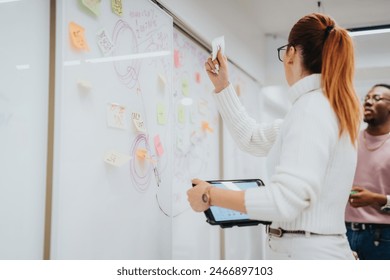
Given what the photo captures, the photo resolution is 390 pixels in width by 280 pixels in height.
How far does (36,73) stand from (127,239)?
63 centimetres

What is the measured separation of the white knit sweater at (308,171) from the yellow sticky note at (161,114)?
2.03 ft

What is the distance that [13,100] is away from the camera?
3.18 feet

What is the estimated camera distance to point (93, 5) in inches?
46.5

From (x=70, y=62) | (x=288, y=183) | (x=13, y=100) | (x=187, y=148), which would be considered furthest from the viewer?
(x=187, y=148)

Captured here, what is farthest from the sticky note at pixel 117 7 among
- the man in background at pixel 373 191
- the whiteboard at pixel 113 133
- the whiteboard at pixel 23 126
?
the man in background at pixel 373 191

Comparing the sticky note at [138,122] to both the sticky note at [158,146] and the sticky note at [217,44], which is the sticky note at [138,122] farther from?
the sticky note at [217,44]

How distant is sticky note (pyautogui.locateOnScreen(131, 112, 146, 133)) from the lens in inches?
53.8

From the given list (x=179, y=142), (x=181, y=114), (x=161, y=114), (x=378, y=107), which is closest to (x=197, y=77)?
(x=181, y=114)

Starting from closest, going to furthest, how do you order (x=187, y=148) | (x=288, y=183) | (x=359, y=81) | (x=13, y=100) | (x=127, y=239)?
1. (x=288, y=183)
2. (x=13, y=100)
3. (x=127, y=239)
4. (x=187, y=148)
5. (x=359, y=81)

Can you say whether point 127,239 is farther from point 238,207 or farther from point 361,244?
point 361,244

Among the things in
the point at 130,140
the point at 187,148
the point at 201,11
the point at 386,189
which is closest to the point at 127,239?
the point at 130,140

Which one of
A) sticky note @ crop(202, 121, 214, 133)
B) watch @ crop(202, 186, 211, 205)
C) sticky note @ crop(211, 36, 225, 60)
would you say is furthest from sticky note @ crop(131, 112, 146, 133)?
sticky note @ crop(202, 121, 214, 133)

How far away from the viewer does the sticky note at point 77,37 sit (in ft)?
3.57

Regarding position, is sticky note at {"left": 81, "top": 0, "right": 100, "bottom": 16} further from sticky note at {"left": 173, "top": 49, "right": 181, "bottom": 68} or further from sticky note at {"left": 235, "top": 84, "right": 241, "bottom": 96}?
sticky note at {"left": 235, "top": 84, "right": 241, "bottom": 96}
